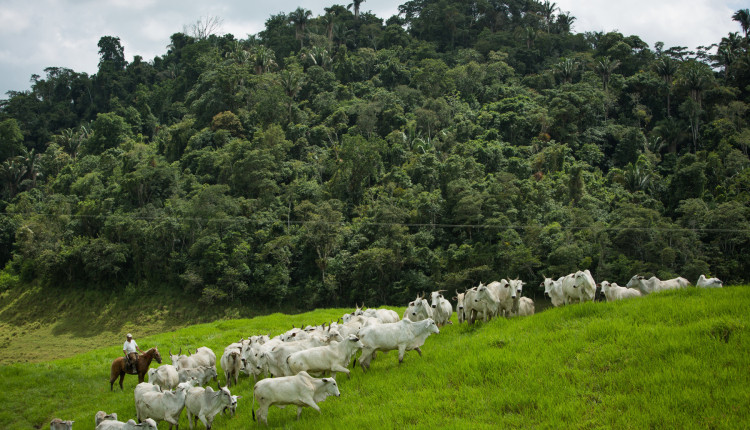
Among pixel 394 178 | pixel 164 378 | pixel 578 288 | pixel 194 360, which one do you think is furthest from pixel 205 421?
pixel 394 178

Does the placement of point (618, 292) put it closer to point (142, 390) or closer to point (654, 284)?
point (654, 284)

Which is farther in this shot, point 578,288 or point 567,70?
point 567,70

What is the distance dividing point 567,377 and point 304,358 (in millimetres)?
5071

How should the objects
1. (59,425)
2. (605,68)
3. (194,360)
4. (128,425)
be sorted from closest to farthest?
1. (128,425)
2. (59,425)
3. (194,360)
4. (605,68)

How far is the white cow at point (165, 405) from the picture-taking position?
9.79m

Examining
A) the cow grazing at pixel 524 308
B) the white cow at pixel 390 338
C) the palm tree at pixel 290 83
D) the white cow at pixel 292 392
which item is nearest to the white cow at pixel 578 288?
the cow grazing at pixel 524 308

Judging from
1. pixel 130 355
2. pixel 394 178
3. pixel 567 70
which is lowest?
pixel 130 355

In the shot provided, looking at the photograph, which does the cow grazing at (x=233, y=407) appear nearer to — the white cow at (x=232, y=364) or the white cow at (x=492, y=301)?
the white cow at (x=232, y=364)

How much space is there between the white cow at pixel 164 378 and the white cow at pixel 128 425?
2.91 meters

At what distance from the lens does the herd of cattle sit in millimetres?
9383

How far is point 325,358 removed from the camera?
34.5 ft

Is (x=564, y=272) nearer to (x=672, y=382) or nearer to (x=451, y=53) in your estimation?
(x=672, y=382)

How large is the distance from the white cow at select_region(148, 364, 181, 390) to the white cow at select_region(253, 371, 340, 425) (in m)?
3.65

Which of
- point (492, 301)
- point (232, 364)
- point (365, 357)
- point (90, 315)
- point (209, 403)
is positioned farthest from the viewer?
point (90, 315)
